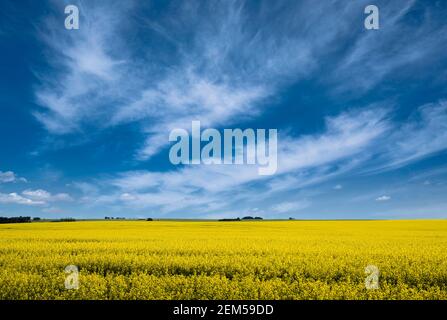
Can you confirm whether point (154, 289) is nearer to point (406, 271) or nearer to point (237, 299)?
point (237, 299)

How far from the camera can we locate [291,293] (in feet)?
32.8

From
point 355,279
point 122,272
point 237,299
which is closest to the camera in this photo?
point 237,299
